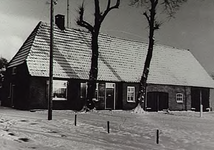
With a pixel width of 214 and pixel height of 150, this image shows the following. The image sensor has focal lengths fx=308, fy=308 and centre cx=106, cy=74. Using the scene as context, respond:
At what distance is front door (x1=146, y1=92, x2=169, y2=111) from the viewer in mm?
27688

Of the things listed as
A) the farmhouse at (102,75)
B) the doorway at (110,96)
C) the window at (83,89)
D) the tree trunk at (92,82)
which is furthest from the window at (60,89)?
the doorway at (110,96)

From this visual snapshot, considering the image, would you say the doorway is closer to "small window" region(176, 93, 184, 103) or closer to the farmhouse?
the farmhouse

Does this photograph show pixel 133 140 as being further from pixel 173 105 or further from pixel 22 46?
pixel 173 105

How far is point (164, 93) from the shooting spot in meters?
28.8

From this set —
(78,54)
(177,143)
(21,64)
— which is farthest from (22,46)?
(177,143)

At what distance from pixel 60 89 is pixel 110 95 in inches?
182

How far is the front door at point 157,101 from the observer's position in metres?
27.7

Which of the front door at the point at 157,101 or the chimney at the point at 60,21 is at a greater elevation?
the chimney at the point at 60,21

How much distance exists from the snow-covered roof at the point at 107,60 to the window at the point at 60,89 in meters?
0.57

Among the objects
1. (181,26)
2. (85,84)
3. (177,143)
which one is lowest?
(177,143)

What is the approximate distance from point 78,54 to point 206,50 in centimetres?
1589

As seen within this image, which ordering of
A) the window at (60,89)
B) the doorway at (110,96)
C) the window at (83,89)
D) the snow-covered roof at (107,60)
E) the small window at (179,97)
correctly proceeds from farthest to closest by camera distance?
the small window at (179,97)
the doorway at (110,96)
the window at (83,89)
the snow-covered roof at (107,60)
the window at (60,89)

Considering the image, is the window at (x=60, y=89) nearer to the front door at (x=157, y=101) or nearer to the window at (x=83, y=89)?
the window at (x=83, y=89)

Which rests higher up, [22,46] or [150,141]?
[22,46]
